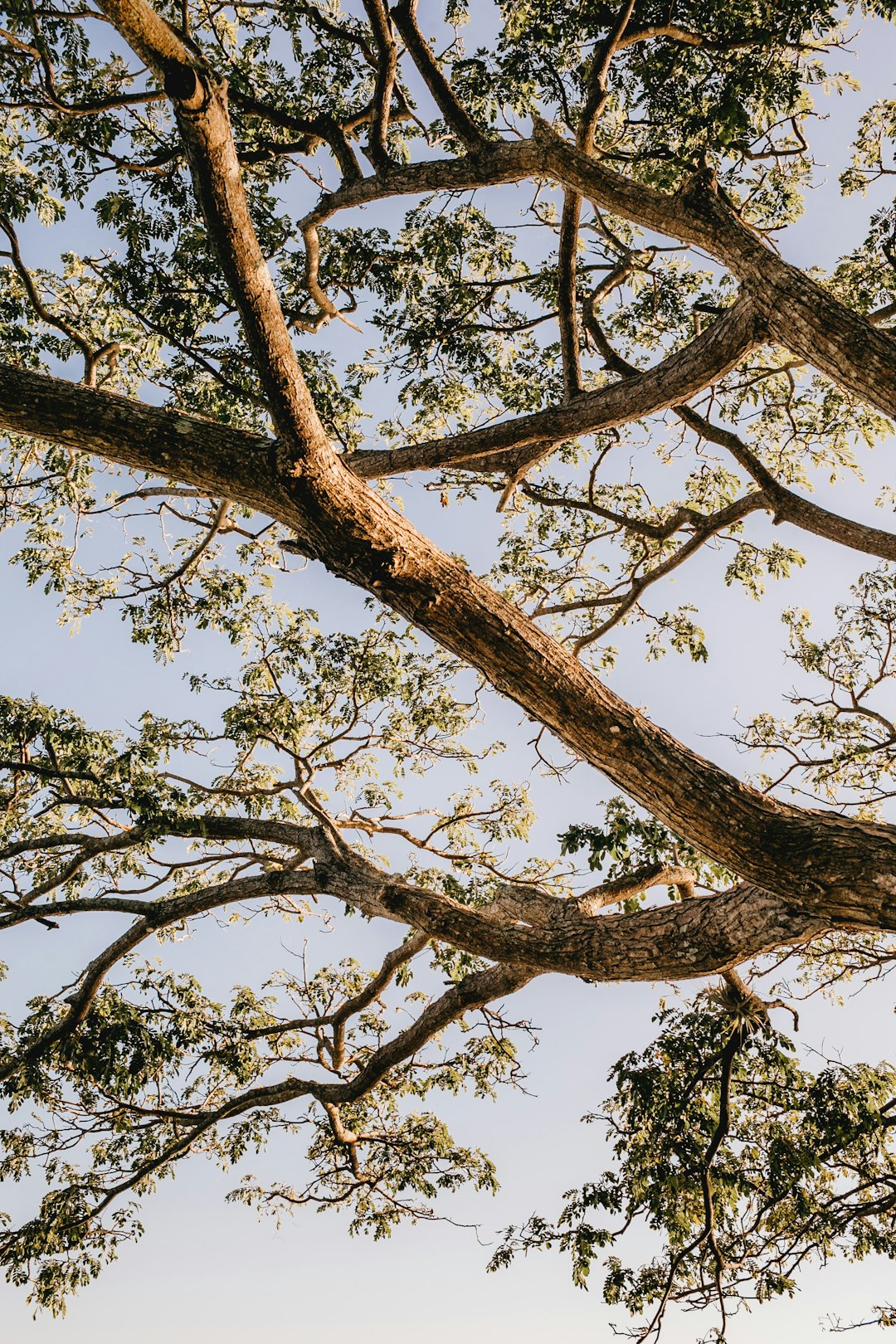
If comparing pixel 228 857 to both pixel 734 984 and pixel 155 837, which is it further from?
pixel 734 984

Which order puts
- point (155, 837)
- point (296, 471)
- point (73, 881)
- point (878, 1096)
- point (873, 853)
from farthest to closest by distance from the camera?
point (73, 881), point (155, 837), point (878, 1096), point (296, 471), point (873, 853)

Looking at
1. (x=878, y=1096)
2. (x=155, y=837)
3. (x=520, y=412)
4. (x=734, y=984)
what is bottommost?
(x=878, y=1096)

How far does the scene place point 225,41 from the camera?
268 inches

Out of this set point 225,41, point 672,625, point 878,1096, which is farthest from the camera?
point 672,625

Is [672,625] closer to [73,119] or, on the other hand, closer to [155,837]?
[155,837]

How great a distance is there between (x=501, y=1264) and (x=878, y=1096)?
11.5 feet

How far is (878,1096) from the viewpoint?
5.71 metres

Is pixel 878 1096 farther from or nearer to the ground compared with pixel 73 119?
nearer to the ground

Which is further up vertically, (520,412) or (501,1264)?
(520,412)

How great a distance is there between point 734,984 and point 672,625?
4.73 m

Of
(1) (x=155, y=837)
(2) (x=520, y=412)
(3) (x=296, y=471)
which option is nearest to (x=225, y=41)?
(2) (x=520, y=412)

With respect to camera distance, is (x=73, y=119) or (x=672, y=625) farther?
(x=672, y=625)

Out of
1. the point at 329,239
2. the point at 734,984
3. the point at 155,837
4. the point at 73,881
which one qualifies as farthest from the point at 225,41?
the point at 734,984

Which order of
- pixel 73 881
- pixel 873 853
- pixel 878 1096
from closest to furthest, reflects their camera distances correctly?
pixel 873 853 → pixel 878 1096 → pixel 73 881
